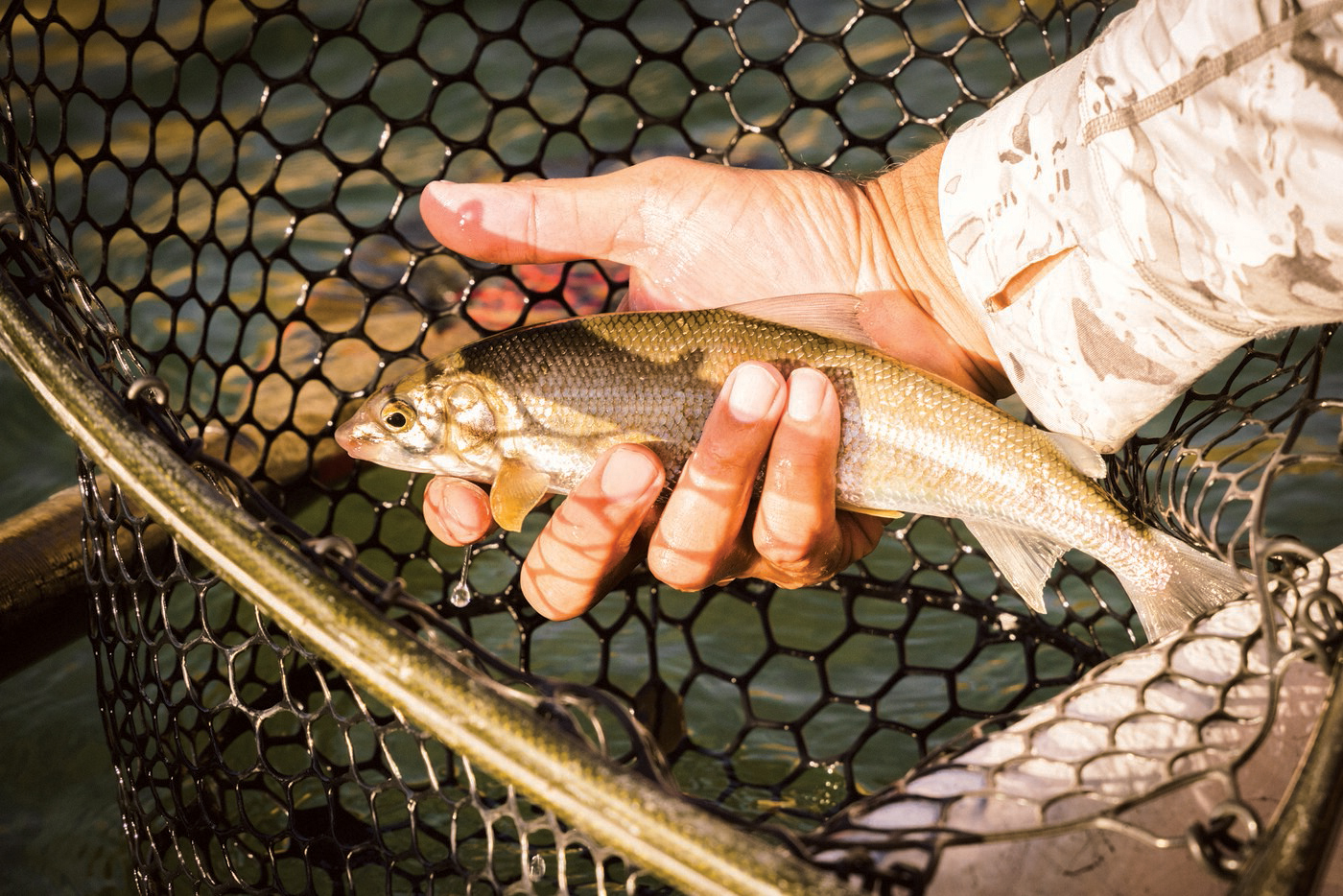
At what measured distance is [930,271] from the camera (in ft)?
11.1

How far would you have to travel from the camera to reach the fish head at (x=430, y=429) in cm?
300

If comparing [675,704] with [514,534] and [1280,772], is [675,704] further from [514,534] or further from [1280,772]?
[1280,772]

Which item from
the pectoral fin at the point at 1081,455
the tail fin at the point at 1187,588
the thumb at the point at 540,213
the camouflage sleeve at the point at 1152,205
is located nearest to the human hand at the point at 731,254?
the thumb at the point at 540,213

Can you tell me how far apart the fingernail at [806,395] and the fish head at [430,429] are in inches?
33.4

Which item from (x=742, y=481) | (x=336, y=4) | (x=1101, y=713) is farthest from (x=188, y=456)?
(x=336, y=4)

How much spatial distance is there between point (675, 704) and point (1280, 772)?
2153 mm

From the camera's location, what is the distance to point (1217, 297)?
2232 millimetres

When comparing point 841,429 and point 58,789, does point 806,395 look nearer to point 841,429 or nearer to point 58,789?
point 841,429

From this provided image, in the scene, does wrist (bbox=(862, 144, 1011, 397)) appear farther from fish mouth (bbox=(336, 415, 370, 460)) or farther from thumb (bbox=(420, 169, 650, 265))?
fish mouth (bbox=(336, 415, 370, 460))

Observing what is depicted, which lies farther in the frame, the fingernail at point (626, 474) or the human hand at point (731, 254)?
the human hand at point (731, 254)

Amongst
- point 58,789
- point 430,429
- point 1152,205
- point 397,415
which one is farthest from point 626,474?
point 58,789

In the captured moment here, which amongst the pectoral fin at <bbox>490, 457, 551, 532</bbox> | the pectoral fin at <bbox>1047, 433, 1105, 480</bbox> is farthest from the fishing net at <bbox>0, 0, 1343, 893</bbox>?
the pectoral fin at <bbox>490, 457, 551, 532</bbox>

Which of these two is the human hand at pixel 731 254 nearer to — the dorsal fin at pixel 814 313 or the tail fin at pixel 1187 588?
the dorsal fin at pixel 814 313

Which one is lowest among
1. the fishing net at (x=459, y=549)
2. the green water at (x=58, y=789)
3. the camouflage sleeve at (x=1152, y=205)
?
the green water at (x=58, y=789)
